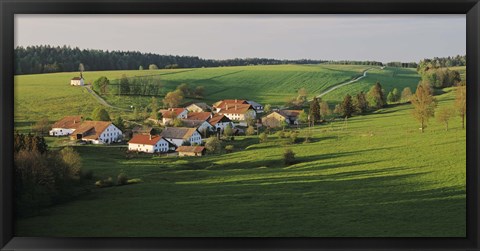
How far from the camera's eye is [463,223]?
4398 mm

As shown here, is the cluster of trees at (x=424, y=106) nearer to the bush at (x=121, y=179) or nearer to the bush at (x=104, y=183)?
the bush at (x=121, y=179)

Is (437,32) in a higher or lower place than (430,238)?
higher

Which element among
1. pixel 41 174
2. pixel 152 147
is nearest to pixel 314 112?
pixel 152 147

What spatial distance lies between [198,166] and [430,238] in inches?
79.5

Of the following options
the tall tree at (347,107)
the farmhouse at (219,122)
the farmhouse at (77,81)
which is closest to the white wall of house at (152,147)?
the farmhouse at (219,122)

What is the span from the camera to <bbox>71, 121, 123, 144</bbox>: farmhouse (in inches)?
176

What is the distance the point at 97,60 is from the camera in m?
4.51

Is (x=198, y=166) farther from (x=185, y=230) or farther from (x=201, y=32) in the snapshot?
(x=201, y=32)

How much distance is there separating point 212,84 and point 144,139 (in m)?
0.76

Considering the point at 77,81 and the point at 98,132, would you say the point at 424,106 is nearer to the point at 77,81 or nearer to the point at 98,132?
the point at 98,132

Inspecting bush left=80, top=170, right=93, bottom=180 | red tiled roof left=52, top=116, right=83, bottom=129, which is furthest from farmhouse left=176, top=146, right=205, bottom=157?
red tiled roof left=52, top=116, right=83, bottom=129

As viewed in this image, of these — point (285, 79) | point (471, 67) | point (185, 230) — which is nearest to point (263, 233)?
point (185, 230)

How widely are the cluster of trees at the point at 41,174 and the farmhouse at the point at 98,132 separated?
16 centimetres

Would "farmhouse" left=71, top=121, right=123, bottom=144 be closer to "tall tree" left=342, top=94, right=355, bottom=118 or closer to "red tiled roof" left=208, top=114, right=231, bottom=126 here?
"red tiled roof" left=208, top=114, right=231, bottom=126
